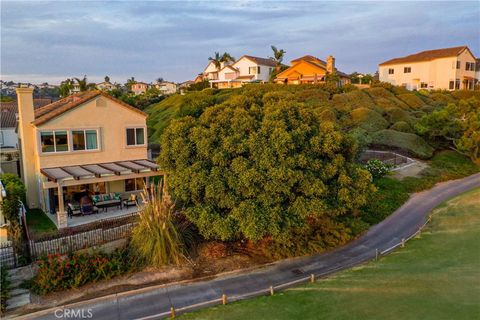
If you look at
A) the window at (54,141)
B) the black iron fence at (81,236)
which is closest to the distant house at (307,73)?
the window at (54,141)

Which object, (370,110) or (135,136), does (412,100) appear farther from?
(135,136)

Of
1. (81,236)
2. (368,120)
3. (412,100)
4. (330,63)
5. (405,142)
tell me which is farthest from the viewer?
(330,63)

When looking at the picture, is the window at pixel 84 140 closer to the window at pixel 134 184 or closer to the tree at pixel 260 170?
the window at pixel 134 184

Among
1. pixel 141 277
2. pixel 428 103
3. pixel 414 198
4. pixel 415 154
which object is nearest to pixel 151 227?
pixel 141 277

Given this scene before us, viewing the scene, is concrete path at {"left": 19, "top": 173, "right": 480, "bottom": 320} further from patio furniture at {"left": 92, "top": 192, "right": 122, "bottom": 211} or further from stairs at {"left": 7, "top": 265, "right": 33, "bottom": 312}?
patio furniture at {"left": 92, "top": 192, "right": 122, "bottom": 211}

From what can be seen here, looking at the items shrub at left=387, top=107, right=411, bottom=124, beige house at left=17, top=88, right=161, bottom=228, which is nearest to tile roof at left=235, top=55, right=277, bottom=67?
shrub at left=387, top=107, right=411, bottom=124

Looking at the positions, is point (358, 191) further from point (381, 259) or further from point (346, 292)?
point (346, 292)

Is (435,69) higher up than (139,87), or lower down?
lower down

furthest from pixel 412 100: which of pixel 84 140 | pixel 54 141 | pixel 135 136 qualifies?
pixel 54 141
